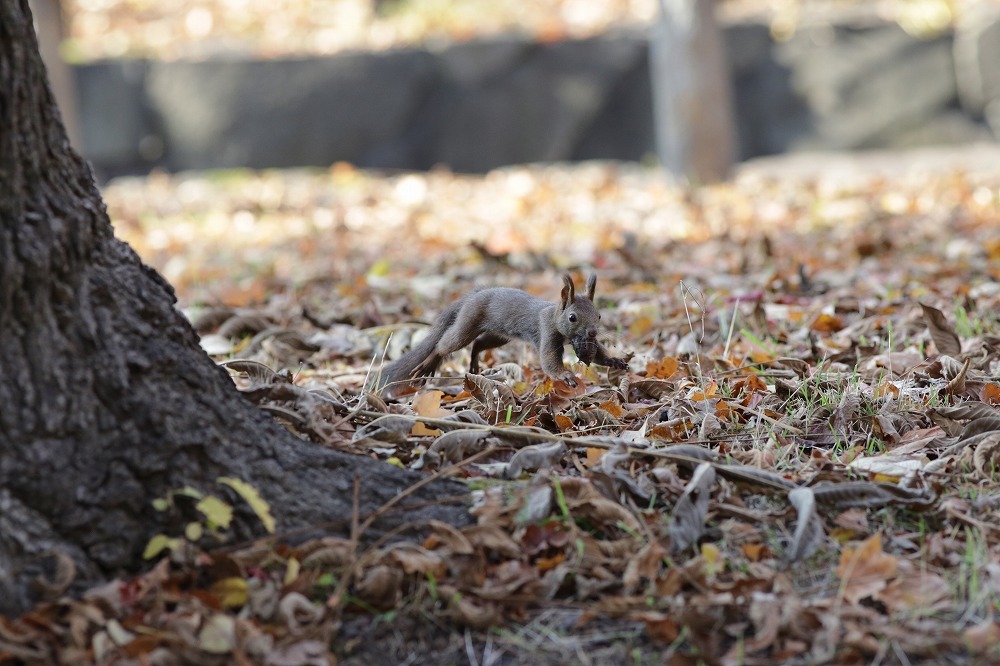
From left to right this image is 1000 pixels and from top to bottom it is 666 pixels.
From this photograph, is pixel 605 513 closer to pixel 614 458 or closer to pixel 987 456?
pixel 614 458

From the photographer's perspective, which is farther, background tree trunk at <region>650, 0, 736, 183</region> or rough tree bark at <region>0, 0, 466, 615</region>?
background tree trunk at <region>650, 0, 736, 183</region>

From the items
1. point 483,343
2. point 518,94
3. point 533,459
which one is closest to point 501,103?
point 518,94

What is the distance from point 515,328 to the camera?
13.3ft

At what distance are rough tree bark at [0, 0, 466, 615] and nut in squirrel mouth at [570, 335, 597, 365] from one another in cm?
139

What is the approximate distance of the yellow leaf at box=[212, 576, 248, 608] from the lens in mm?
2268

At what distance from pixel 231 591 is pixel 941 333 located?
108 inches

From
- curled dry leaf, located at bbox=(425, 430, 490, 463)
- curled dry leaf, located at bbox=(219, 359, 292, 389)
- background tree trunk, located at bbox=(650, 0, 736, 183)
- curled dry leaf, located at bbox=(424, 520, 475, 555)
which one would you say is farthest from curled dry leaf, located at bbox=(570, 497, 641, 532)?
background tree trunk, located at bbox=(650, 0, 736, 183)

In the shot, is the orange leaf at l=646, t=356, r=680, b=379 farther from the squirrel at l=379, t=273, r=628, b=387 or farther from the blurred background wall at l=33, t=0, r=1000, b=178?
the blurred background wall at l=33, t=0, r=1000, b=178

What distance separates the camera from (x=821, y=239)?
7199 mm

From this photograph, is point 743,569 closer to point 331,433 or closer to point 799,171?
point 331,433

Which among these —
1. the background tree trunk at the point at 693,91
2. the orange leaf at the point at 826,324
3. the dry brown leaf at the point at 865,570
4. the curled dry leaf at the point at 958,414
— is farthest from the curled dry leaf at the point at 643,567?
the background tree trunk at the point at 693,91

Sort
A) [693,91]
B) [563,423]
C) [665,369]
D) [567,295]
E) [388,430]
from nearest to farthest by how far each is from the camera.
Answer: [388,430], [563,423], [665,369], [567,295], [693,91]

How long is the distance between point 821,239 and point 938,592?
5.20 metres

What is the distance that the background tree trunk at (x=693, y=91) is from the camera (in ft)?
32.2
